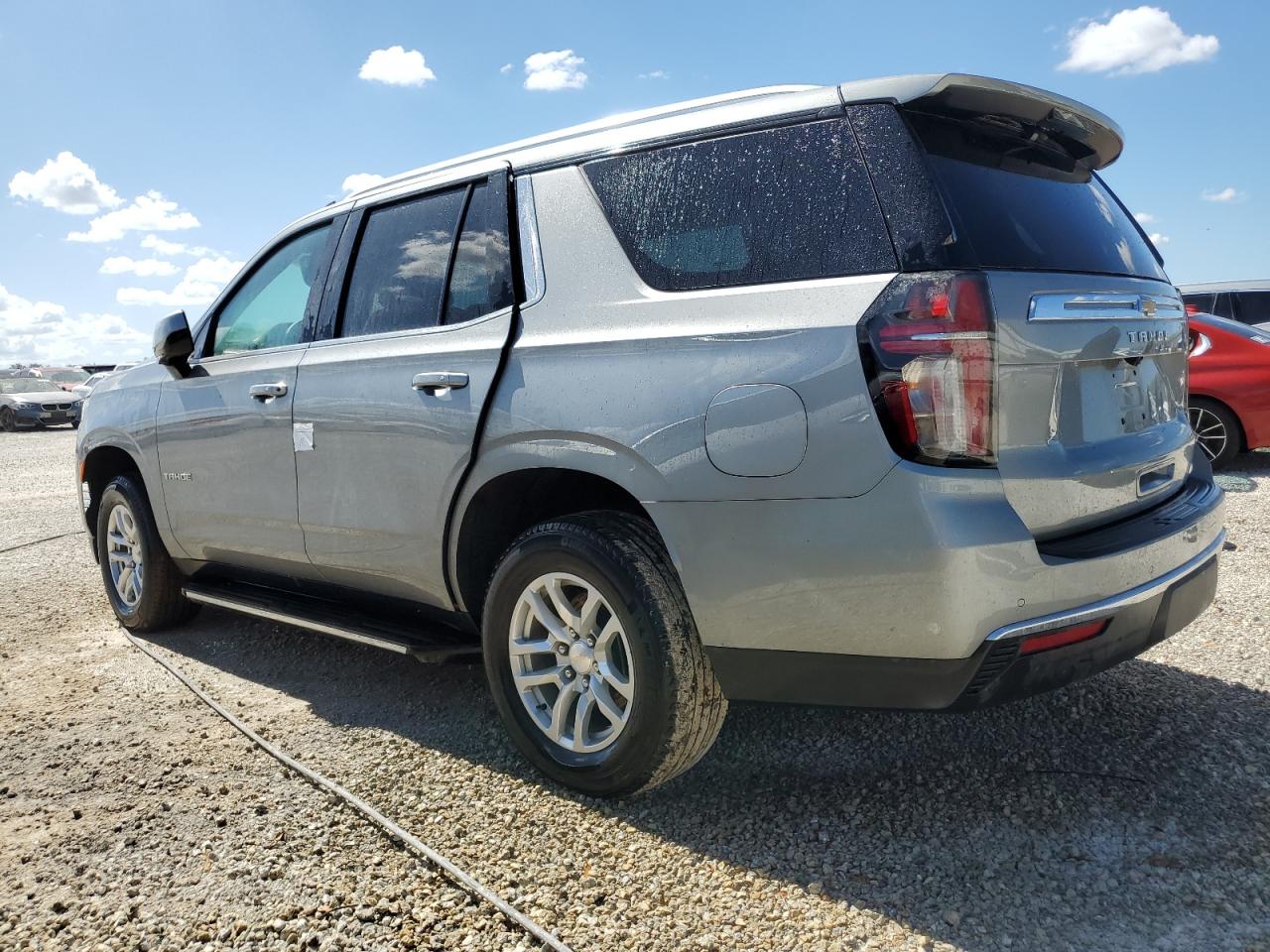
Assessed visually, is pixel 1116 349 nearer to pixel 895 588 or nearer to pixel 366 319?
pixel 895 588

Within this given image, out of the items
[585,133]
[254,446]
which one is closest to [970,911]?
[585,133]

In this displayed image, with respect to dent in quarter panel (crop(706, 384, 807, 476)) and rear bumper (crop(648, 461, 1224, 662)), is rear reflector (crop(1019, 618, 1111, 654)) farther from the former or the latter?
dent in quarter panel (crop(706, 384, 807, 476))

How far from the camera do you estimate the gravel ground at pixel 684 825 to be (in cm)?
226

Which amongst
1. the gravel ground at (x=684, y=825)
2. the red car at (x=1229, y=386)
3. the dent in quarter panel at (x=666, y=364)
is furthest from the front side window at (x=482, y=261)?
the red car at (x=1229, y=386)

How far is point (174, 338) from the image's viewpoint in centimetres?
431

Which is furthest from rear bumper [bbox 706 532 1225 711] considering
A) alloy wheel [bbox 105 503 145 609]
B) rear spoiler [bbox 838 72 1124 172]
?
alloy wheel [bbox 105 503 145 609]

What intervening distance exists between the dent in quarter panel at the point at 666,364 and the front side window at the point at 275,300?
1.32 meters

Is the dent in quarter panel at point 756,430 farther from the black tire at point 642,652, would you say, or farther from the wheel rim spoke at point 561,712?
A: the wheel rim spoke at point 561,712

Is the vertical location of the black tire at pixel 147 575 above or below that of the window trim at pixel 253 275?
below

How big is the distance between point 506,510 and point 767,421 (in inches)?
43.2

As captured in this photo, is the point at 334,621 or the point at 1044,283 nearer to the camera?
the point at 1044,283

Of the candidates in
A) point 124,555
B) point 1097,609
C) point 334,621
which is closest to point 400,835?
point 334,621

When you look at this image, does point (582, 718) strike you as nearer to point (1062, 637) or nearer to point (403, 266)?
point (1062, 637)

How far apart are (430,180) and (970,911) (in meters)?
→ 2.80
